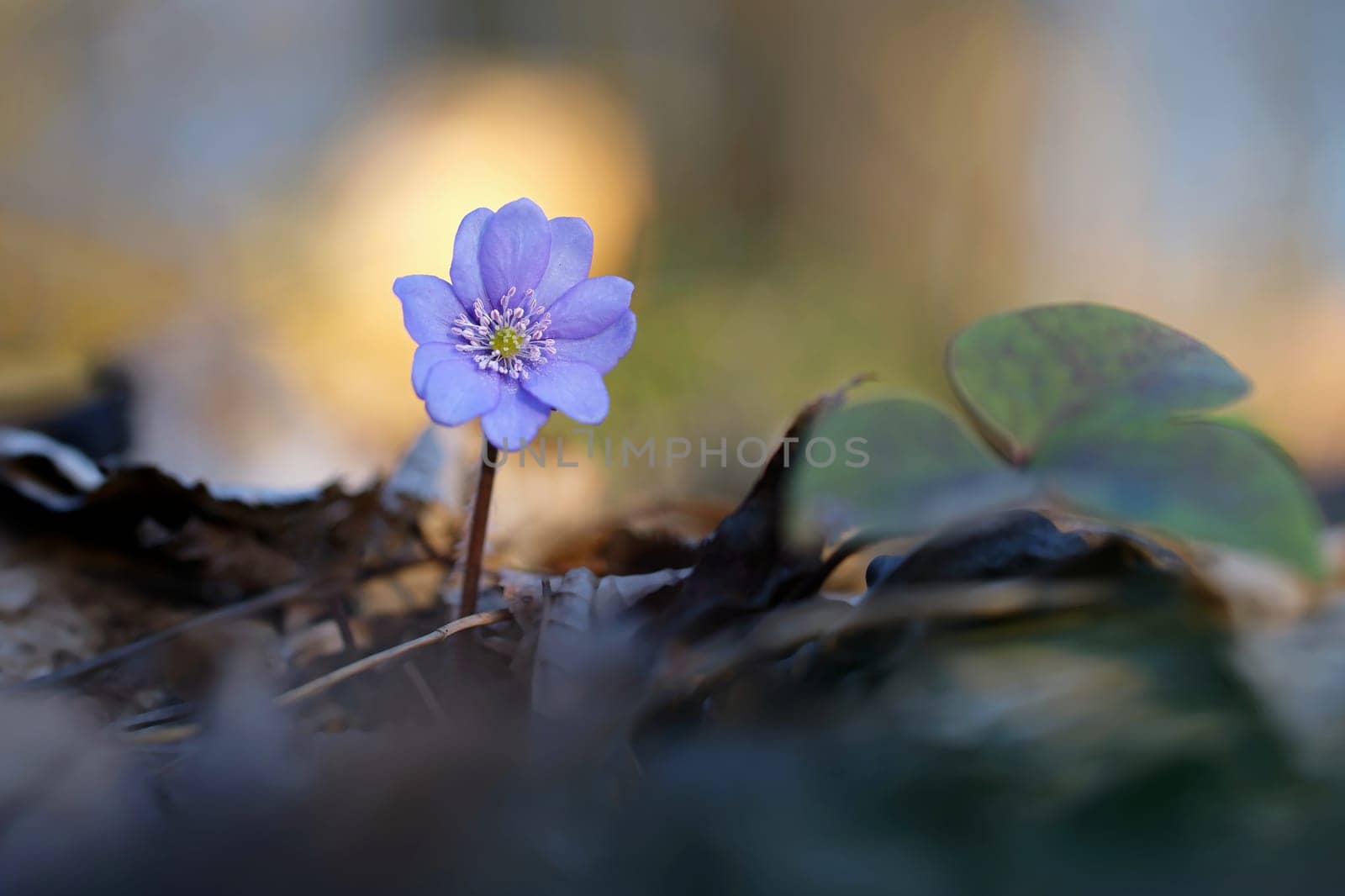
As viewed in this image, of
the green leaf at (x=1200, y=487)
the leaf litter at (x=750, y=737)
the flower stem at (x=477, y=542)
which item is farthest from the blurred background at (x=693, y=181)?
the green leaf at (x=1200, y=487)

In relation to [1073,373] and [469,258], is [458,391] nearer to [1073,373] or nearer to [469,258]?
[469,258]

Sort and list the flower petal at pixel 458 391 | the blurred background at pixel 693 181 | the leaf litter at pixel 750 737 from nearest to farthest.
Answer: the leaf litter at pixel 750 737, the flower petal at pixel 458 391, the blurred background at pixel 693 181

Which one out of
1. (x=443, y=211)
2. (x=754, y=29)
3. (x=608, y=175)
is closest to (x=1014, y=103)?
(x=754, y=29)

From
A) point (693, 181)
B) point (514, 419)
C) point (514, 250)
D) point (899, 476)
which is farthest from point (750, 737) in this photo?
point (693, 181)

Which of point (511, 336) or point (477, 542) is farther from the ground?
point (511, 336)

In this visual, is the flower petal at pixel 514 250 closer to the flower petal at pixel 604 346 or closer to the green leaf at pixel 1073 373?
the flower petal at pixel 604 346

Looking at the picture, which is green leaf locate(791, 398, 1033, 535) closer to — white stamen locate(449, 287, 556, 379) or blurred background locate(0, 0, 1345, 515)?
white stamen locate(449, 287, 556, 379)

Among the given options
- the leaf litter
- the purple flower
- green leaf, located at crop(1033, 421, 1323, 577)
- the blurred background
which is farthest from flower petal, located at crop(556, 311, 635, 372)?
the blurred background
